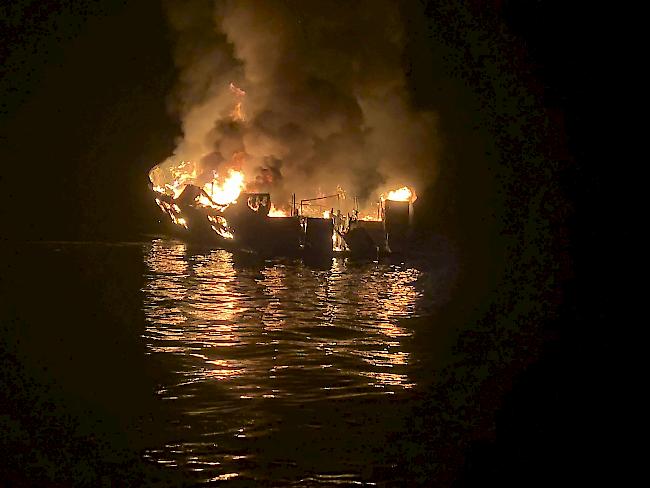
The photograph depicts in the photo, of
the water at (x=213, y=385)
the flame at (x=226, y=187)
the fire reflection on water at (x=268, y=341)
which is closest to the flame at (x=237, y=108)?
the flame at (x=226, y=187)

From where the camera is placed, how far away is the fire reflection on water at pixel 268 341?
1111cm

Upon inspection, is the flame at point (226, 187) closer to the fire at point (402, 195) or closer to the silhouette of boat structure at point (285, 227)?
the silhouette of boat structure at point (285, 227)

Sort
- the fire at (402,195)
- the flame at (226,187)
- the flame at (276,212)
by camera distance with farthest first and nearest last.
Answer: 1. the fire at (402,195)
2. the flame at (226,187)
3. the flame at (276,212)

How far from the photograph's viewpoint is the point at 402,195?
59.5m

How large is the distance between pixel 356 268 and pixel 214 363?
1052 inches

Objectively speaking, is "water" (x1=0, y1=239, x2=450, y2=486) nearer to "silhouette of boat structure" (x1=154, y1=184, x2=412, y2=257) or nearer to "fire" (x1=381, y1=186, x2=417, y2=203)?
"silhouette of boat structure" (x1=154, y1=184, x2=412, y2=257)

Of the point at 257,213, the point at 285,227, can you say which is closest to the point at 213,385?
the point at 285,227

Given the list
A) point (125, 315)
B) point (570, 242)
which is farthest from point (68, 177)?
point (125, 315)

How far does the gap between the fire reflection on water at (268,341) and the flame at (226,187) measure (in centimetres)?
2569

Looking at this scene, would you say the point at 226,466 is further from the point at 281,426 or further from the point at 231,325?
the point at 231,325

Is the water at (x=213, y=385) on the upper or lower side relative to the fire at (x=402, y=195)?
lower

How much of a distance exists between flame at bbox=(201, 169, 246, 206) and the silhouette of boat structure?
3.31 ft

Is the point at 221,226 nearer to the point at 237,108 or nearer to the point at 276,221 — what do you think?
the point at 276,221

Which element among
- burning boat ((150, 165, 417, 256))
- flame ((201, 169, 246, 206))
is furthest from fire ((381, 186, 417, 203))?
flame ((201, 169, 246, 206))
